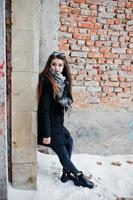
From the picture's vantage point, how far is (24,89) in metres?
3.41

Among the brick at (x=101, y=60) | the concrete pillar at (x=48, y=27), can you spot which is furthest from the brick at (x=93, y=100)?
the concrete pillar at (x=48, y=27)

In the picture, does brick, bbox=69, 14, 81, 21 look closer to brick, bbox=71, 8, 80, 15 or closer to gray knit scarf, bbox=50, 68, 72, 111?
brick, bbox=71, 8, 80, 15

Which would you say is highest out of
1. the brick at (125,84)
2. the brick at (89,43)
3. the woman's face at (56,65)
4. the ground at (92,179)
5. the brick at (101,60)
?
the brick at (89,43)

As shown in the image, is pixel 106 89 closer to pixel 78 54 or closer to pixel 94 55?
pixel 94 55

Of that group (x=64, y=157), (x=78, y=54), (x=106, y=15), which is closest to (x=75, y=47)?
(x=78, y=54)

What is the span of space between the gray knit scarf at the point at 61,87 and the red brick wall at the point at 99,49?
37.5 inches

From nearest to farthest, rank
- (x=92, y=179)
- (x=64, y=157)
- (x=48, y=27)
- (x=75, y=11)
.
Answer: (x=64, y=157) < (x=92, y=179) < (x=48, y=27) < (x=75, y=11)

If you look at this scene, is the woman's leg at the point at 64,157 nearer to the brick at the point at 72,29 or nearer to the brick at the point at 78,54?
the brick at the point at 78,54

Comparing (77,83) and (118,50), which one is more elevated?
(118,50)

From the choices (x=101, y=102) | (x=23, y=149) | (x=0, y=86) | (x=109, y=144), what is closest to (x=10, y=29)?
(x=0, y=86)

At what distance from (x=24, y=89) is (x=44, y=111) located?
376mm

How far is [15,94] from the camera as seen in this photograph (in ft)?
11.1

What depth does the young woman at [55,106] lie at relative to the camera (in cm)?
362

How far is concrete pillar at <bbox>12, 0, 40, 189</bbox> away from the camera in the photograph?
10.8 ft
